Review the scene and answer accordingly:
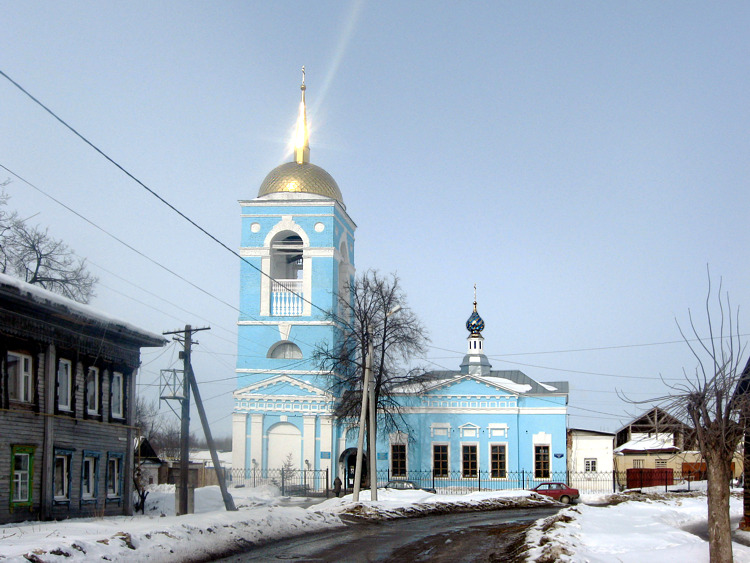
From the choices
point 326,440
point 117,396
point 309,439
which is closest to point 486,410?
point 326,440

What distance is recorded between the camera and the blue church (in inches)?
1813

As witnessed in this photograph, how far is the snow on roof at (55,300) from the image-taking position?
19906 mm

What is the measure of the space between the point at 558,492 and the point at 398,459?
35.6 feet

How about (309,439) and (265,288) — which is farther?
(265,288)

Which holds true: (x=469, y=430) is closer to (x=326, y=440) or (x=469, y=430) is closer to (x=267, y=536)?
(x=326, y=440)

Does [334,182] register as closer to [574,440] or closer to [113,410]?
[574,440]

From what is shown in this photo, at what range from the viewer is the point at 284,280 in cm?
4738

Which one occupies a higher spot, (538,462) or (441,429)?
(441,429)

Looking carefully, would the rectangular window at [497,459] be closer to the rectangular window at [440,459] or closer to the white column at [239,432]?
the rectangular window at [440,459]

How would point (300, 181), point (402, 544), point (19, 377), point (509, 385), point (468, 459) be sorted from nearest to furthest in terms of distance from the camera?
point (402, 544)
point (19, 377)
point (468, 459)
point (509, 385)
point (300, 181)

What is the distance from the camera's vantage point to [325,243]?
158ft

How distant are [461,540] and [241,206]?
3300cm

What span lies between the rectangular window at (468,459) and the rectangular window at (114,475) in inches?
959

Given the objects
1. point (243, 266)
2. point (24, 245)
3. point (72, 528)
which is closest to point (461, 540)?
point (72, 528)
